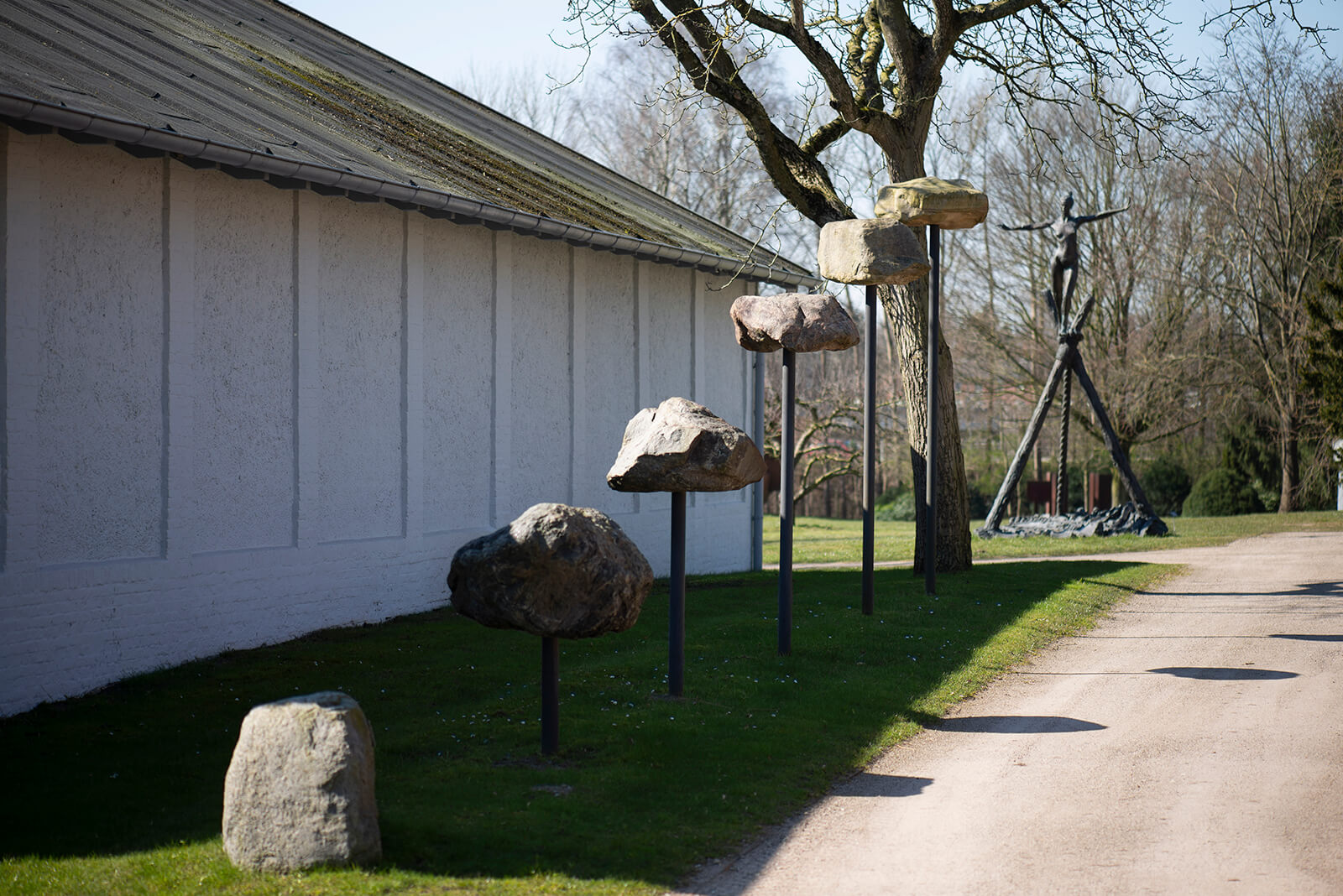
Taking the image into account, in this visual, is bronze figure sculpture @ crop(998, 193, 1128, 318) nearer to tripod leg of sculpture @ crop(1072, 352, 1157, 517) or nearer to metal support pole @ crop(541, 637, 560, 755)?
tripod leg of sculpture @ crop(1072, 352, 1157, 517)

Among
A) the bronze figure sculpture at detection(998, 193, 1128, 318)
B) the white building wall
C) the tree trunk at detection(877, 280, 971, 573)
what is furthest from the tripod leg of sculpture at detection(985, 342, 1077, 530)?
the white building wall

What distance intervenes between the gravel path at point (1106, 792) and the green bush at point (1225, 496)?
19390mm

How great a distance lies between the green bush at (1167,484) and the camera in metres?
28.9

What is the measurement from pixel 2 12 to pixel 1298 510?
2583cm

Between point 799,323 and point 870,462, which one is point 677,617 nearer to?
point 799,323

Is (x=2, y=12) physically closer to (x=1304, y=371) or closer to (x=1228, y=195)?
(x=1304, y=371)

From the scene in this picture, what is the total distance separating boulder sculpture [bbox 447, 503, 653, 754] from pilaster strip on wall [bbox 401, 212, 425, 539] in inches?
182

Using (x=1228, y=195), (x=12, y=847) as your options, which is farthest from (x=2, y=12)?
(x=1228, y=195)

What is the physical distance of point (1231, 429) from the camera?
27.3 m

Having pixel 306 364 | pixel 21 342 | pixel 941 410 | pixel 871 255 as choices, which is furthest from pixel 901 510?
pixel 21 342

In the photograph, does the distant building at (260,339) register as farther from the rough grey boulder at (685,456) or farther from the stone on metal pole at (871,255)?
the rough grey boulder at (685,456)

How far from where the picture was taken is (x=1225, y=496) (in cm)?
2672

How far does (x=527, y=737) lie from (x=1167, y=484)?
26.5 m

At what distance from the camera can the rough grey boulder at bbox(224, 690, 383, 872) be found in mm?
4285
